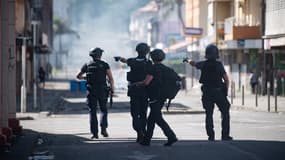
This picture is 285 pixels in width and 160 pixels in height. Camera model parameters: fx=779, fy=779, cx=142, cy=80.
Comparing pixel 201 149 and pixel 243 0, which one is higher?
pixel 243 0

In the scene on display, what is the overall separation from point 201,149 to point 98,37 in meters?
111

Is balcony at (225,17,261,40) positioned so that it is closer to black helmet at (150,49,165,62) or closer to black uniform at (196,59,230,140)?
black uniform at (196,59,230,140)

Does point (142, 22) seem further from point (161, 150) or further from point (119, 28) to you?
point (161, 150)

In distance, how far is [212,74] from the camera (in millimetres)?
15266

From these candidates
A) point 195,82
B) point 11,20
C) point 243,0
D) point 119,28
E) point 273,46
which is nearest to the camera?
point 11,20

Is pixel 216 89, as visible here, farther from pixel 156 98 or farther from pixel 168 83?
pixel 156 98

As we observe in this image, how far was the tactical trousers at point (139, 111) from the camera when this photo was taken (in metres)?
15.2

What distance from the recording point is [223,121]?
15320 millimetres

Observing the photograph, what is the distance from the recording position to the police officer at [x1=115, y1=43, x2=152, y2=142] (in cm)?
1516

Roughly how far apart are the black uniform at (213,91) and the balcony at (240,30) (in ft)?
106

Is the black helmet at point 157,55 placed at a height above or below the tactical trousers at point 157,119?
above

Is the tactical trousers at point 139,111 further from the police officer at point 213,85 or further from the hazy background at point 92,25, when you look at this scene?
the hazy background at point 92,25

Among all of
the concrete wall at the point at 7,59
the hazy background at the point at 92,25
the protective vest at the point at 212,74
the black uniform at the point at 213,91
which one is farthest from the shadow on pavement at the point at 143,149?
the hazy background at the point at 92,25

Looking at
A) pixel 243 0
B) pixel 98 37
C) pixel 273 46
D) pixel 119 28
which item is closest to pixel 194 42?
pixel 243 0
